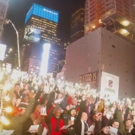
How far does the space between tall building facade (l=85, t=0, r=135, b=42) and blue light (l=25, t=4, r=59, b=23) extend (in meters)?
78.5

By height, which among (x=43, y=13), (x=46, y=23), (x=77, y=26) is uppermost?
(x=43, y=13)

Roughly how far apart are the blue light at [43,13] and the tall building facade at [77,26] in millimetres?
55009

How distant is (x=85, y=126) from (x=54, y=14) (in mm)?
121262

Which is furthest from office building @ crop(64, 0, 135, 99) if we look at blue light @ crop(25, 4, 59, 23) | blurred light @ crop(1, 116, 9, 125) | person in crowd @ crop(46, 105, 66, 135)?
blue light @ crop(25, 4, 59, 23)

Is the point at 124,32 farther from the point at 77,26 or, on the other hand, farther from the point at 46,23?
the point at 46,23

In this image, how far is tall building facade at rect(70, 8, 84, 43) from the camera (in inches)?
2391

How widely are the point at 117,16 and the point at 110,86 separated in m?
17.7

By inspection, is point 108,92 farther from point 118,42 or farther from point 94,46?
point 118,42

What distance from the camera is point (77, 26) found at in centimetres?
6181

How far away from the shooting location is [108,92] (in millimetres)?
24266

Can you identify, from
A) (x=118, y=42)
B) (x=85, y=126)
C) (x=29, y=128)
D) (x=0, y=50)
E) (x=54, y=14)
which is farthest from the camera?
(x=54, y=14)

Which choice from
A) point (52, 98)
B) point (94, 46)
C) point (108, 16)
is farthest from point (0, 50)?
point (108, 16)

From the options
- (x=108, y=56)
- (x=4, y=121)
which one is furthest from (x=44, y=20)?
(x=4, y=121)

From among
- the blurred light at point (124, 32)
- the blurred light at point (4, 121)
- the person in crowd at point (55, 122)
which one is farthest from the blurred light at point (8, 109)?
the blurred light at point (124, 32)
